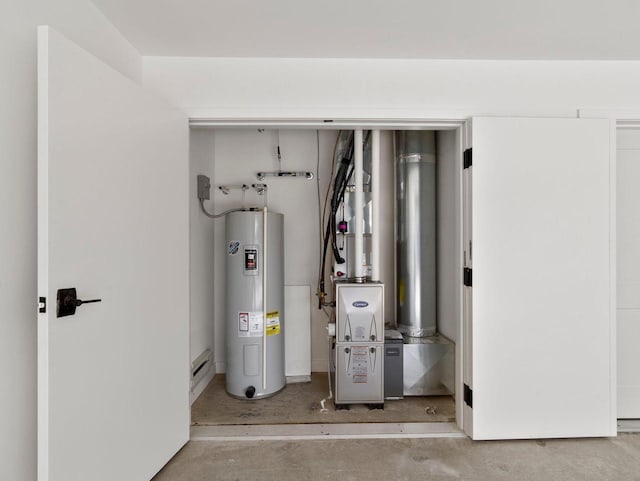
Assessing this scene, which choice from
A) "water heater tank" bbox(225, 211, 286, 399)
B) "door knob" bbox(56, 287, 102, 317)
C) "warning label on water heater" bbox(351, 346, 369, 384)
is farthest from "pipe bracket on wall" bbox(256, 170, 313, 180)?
"door knob" bbox(56, 287, 102, 317)

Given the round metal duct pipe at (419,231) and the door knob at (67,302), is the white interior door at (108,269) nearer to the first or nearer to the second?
the door knob at (67,302)

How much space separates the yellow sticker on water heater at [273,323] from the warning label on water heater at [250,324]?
0.07 meters

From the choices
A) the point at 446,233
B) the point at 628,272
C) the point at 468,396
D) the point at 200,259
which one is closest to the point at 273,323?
the point at 200,259

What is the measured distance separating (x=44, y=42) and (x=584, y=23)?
2344mm

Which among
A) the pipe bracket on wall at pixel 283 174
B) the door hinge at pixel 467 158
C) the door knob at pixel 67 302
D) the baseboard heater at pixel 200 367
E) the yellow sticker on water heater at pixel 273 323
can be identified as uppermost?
the pipe bracket on wall at pixel 283 174

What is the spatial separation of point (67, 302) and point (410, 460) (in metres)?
1.85

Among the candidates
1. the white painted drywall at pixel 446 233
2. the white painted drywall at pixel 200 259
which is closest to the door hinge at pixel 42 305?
the white painted drywall at pixel 200 259

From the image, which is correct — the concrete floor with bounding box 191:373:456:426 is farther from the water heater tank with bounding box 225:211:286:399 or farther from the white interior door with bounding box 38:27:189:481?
the white interior door with bounding box 38:27:189:481

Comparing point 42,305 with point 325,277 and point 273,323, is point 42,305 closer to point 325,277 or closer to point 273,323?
point 273,323

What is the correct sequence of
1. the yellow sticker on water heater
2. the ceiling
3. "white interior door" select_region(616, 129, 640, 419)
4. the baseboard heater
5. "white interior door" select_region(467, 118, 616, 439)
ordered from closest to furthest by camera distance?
the ceiling → "white interior door" select_region(467, 118, 616, 439) → "white interior door" select_region(616, 129, 640, 419) → the baseboard heater → the yellow sticker on water heater

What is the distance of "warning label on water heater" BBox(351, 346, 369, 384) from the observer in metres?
2.45

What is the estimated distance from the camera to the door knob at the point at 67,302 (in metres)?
1.17

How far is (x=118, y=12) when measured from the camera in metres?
1.62

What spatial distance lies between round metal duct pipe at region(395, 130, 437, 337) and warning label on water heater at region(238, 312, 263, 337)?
1.20 metres
